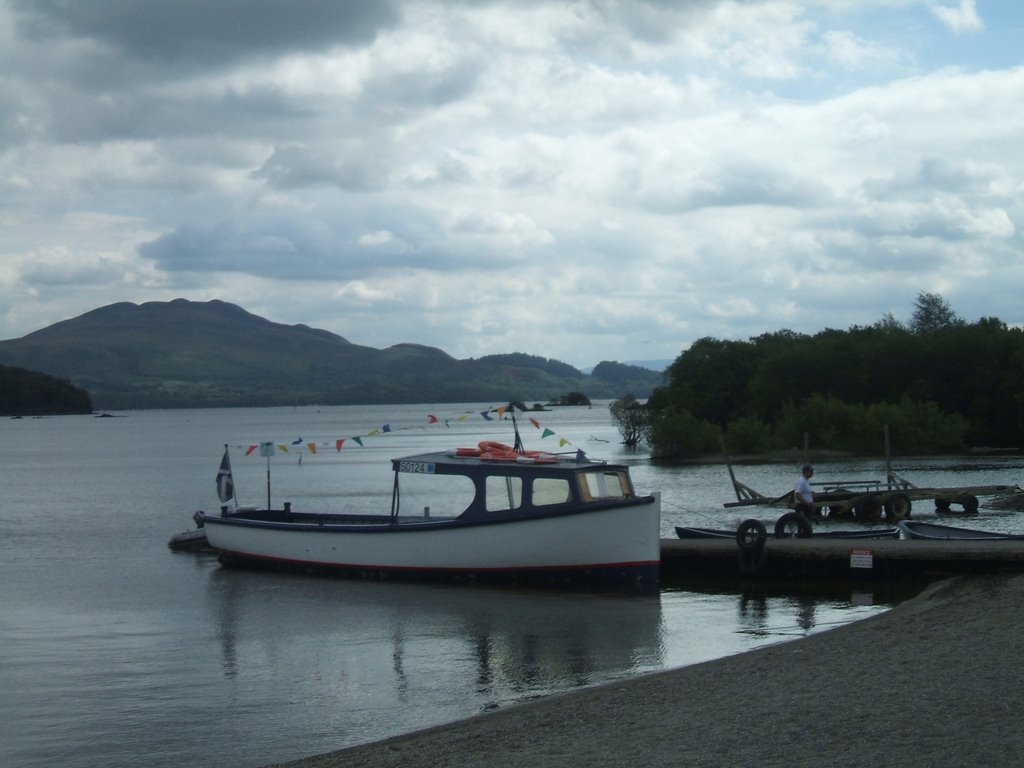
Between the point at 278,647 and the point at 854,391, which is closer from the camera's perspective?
the point at 278,647

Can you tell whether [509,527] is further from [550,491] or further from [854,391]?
[854,391]

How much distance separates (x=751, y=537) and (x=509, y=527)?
516 cm

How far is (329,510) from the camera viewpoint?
44125mm

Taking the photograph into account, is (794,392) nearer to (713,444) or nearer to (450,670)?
(713,444)

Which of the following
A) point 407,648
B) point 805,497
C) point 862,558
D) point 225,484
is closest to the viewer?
point 407,648

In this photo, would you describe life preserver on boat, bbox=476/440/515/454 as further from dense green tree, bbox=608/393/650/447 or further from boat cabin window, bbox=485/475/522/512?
dense green tree, bbox=608/393/650/447

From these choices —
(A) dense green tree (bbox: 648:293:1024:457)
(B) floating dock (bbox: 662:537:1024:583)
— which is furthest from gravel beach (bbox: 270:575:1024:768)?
(A) dense green tree (bbox: 648:293:1024:457)

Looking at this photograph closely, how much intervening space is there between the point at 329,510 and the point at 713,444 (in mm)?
42095

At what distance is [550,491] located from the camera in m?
22.5

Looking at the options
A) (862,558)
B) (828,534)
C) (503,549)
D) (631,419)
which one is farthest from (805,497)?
(631,419)

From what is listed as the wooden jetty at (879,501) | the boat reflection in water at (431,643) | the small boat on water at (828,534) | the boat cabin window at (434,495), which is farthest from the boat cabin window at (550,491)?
the wooden jetty at (879,501)

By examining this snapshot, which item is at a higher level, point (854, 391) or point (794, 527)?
point (854, 391)

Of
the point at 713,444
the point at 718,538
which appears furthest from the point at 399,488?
the point at 713,444

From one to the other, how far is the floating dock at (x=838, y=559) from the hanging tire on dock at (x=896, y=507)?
11.6 meters
